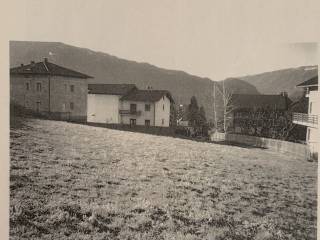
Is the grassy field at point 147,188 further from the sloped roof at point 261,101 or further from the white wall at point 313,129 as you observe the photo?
the sloped roof at point 261,101

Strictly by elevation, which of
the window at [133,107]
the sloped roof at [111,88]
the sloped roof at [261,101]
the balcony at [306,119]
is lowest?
the balcony at [306,119]

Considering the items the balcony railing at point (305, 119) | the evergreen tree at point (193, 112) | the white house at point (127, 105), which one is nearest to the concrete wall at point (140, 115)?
the white house at point (127, 105)

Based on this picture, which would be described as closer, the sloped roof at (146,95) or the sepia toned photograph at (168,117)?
the sepia toned photograph at (168,117)

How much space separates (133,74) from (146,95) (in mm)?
207

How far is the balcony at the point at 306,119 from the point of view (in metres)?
3.02

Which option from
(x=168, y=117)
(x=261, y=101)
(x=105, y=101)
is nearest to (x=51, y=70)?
(x=105, y=101)

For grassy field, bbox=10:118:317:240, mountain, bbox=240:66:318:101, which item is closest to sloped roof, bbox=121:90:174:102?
grassy field, bbox=10:118:317:240

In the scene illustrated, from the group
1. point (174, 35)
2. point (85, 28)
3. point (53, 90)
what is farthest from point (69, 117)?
point (174, 35)

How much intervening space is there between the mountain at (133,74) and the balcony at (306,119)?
1.32 feet

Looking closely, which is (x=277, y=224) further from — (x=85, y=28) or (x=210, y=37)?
(x=85, y=28)

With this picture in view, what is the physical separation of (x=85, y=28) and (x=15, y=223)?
5.28 ft

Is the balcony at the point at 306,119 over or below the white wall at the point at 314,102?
below

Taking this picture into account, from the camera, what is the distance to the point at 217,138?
3189 mm

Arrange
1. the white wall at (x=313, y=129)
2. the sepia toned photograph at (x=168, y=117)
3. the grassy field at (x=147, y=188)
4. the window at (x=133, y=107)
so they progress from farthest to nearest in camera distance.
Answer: the window at (x=133, y=107) < the white wall at (x=313, y=129) < the sepia toned photograph at (x=168, y=117) < the grassy field at (x=147, y=188)
